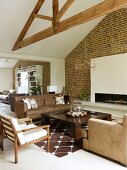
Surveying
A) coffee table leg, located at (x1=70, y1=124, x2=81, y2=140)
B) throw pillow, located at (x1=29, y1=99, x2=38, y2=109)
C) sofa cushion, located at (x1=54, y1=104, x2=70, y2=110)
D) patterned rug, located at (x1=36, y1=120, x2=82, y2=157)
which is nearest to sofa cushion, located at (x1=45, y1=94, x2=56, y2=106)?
sofa cushion, located at (x1=54, y1=104, x2=70, y2=110)

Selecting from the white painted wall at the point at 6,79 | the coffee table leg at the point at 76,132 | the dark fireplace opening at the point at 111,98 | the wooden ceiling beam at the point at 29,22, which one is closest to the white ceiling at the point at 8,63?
the white painted wall at the point at 6,79

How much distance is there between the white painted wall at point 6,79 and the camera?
46.1ft

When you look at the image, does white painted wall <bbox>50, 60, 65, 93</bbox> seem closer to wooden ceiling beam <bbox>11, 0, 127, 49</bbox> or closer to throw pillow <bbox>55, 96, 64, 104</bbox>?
throw pillow <bbox>55, 96, 64, 104</bbox>

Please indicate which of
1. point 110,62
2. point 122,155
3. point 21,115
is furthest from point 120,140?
point 110,62

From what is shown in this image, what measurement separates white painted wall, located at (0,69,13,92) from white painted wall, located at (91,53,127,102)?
863cm

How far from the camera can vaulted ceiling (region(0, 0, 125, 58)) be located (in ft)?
19.1

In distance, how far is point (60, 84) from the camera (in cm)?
939

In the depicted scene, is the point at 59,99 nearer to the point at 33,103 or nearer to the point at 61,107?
the point at 61,107

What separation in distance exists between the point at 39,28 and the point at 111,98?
3946 millimetres

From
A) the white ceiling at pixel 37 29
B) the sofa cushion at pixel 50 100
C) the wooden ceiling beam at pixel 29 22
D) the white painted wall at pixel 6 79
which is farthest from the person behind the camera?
the white painted wall at pixel 6 79

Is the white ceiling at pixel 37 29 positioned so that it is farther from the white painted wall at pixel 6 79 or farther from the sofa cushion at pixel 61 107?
the white painted wall at pixel 6 79

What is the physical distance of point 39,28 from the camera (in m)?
6.89

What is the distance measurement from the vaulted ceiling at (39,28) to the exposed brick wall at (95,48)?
33 centimetres

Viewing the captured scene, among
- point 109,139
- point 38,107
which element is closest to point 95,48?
point 38,107
